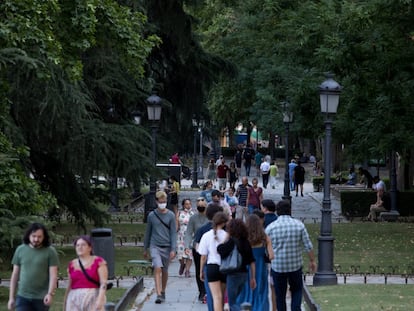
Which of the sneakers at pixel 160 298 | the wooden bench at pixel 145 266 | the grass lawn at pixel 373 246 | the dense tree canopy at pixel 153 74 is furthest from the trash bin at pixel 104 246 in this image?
the grass lawn at pixel 373 246

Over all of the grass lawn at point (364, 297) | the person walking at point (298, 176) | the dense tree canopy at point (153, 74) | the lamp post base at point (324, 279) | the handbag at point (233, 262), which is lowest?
the grass lawn at point (364, 297)

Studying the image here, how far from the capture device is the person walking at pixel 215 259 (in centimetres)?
1433

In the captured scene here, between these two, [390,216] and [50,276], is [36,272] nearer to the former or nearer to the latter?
A: [50,276]

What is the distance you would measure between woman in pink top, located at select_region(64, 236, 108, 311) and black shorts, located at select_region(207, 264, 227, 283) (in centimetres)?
331

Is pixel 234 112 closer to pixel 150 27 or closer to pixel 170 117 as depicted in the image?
pixel 170 117

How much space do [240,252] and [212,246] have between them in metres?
0.67

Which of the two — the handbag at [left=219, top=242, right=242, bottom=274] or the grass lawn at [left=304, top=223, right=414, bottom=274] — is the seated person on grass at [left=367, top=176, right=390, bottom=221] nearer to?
the grass lawn at [left=304, top=223, right=414, bottom=274]

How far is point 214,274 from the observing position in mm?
14367

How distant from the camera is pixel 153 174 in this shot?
28156mm

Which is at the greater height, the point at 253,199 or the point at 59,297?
the point at 253,199

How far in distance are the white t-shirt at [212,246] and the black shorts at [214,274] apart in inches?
2.4

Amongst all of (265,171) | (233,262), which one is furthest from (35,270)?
(265,171)

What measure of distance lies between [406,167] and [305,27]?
18156 mm

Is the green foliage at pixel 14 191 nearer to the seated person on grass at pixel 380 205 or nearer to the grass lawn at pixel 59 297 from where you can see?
the grass lawn at pixel 59 297
